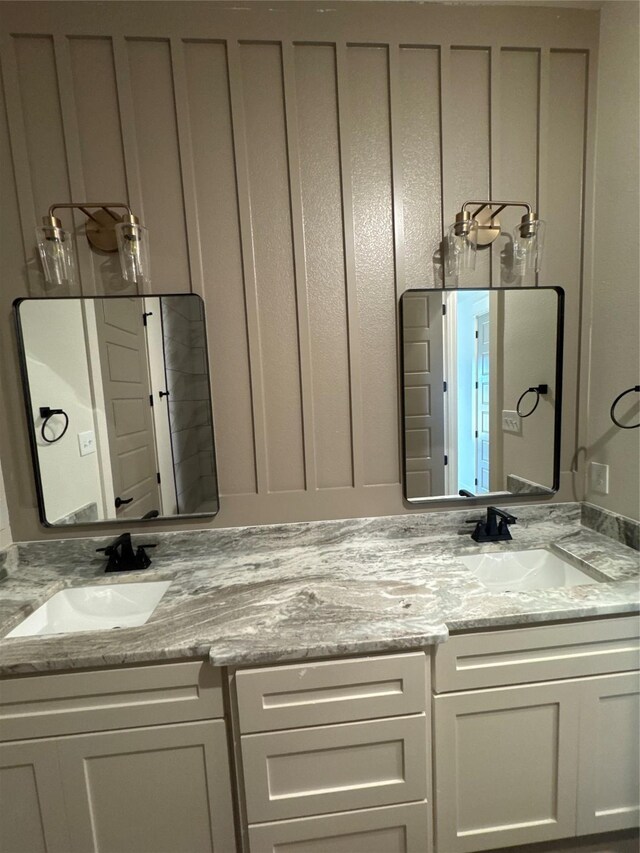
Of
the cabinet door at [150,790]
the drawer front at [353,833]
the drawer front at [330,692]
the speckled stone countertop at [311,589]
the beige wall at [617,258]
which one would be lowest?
the drawer front at [353,833]

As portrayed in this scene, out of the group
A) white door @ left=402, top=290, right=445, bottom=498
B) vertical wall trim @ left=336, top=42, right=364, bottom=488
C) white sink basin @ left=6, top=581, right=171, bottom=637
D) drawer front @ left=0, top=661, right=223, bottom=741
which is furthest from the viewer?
white door @ left=402, top=290, right=445, bottom=498

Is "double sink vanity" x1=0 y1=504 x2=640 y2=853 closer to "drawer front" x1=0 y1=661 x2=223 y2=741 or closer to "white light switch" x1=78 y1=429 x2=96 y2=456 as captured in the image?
"drawer front" x1=0 y1=661 x2=223 y2=741

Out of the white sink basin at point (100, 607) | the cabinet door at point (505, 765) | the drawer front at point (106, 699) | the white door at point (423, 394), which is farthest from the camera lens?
the white door at point (423, 394)

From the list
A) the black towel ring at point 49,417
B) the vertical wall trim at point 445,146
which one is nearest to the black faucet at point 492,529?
the vertical wall trim at point 445,146

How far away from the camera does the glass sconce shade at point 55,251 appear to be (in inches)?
47.0

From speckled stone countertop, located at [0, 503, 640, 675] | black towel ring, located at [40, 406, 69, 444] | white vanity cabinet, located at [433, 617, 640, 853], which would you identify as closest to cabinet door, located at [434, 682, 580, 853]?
white vanity cabinet, located at [433, 617, 640, 853]

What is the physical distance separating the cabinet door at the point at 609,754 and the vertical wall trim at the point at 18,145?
228 cm

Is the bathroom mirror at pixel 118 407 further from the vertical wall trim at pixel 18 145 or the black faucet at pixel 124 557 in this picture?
the vertical wall trim at pixel 18 145

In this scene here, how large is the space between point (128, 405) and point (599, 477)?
186 centimetres

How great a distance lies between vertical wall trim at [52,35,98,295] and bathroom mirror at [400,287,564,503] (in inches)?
46.5

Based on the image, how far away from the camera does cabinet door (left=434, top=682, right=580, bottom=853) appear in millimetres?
1000

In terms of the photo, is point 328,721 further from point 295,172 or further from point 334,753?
point 295,172

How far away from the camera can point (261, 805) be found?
Result: 0.94 metres

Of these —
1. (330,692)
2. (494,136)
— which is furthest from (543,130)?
(330,692)
